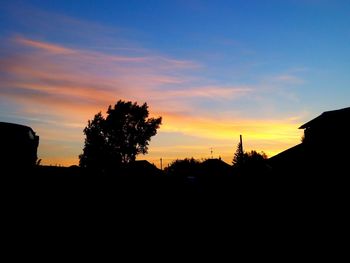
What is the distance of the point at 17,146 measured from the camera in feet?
41.2

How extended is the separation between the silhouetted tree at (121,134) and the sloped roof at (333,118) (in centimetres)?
3486

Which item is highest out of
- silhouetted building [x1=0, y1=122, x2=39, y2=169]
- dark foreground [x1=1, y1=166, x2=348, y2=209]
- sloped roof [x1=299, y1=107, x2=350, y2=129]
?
sloped roof [x1=299, y1=107, x2=350, y2=129]

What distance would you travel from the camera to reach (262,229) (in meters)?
11.4

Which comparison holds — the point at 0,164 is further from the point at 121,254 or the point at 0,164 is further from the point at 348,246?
the point at 348,246

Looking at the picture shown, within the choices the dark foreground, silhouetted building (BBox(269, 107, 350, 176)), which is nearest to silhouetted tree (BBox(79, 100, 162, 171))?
silhouetted building (BBox(269, 107, 350, 176))

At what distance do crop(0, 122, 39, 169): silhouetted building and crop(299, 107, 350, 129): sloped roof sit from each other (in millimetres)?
21966

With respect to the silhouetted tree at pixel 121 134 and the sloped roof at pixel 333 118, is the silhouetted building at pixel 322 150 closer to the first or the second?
the sloped roof at pixel 333 118

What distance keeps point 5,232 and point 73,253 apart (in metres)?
2.04

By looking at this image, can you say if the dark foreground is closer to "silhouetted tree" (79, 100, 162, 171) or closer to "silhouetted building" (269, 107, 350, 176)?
"silhouetted building" (269, 107, 350, 176)

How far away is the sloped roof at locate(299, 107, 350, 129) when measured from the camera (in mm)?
25078

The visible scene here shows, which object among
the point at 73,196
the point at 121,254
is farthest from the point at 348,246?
the point at 73,196

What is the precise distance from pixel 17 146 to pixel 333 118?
23.2m

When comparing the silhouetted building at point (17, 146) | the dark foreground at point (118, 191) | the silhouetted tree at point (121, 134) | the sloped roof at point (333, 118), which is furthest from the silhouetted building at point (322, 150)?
the silhouetted tree at point (121, 134)

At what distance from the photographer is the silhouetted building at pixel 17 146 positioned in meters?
12.1
